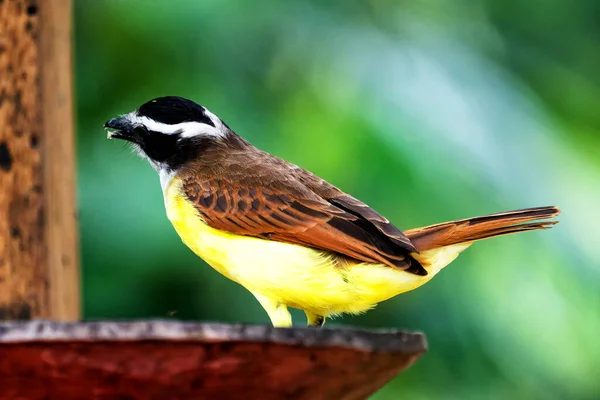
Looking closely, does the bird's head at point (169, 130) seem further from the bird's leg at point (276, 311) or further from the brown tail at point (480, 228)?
the brown tail at point (480, 228)

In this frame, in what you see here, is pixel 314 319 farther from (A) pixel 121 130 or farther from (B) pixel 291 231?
(A) pixel 121 130

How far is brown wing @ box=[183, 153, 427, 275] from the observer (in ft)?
11.0

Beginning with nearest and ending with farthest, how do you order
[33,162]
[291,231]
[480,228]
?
1. [33,162]
2. [291,231]
3. [480,228]

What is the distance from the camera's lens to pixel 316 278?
134 inches

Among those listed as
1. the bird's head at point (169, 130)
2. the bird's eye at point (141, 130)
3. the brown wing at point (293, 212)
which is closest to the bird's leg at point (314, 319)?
the brown wing at point (293, 212)

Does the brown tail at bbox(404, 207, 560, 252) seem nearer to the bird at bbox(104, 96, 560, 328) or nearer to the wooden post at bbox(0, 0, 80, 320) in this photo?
the bird at bbox(104, 96, 560, 328)

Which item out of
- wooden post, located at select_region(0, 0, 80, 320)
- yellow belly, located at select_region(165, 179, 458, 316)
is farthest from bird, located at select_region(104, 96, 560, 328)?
wooden post, located at select_region(0, 0, 80, 320)

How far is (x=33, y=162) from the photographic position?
10.9ft

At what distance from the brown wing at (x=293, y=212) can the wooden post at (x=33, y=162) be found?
0.50 metres

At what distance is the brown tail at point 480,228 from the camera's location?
11.5 ft

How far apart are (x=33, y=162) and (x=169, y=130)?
631 millimetres

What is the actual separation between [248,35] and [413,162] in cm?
108

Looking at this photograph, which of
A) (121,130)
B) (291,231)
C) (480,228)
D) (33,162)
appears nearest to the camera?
(33,162)

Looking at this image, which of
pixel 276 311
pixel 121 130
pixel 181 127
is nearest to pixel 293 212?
pixel 276 311
